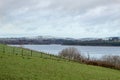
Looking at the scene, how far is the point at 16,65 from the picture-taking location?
3694cm

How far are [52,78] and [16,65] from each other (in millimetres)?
5781

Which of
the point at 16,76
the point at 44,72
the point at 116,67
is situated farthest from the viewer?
the point at 116,67

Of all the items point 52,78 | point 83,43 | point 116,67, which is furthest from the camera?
point 83,43

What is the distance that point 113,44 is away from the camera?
5655 inches

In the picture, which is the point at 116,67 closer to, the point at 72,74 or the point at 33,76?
the point at 72,74

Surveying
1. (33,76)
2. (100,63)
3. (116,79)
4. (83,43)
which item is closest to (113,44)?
(83,43)

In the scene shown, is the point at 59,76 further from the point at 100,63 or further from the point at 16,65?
the point at 100,63

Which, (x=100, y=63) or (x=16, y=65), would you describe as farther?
(x=100, y=63)

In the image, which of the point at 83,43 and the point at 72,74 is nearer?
the point at 72,74

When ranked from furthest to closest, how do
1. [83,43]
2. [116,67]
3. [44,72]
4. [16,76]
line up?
[83,43] < [116,67] < [44,72] < [16,76]

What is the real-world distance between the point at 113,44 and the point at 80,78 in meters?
110

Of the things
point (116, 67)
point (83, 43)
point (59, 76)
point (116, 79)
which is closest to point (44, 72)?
point (59, 76)

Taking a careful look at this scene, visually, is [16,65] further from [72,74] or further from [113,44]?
[113,44]

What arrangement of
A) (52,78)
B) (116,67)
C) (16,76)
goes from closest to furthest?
(16,76), (52,78), (116,67)
